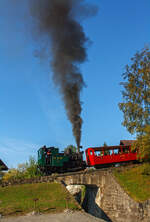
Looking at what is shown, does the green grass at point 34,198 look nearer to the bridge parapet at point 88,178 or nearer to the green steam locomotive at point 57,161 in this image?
the bridge parapet at point 88,178

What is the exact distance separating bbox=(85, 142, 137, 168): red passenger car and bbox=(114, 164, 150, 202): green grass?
56.6 inches

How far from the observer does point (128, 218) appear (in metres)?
17.8

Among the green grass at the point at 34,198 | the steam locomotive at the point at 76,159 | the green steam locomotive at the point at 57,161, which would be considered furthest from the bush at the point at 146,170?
the green grass at the point at 34,198

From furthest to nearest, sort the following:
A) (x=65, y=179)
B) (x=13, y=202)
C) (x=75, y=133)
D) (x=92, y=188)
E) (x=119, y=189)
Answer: (x=75, y=133) < (x=92, y=188) < (x=65, y=179) < (x=119, y=189) < (x=13, y=202)

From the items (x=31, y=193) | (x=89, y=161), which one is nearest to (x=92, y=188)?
(x=89, y=161)

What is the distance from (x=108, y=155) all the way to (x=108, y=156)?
106mm

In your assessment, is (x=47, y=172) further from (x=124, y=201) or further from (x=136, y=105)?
(x=136, y=105)

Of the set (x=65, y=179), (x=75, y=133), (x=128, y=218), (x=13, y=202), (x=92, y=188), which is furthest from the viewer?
(x=75, y=133)

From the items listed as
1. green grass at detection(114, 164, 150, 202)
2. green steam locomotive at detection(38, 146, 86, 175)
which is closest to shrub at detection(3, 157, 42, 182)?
green steam locomotive at detection(38, 146, 86, 175)

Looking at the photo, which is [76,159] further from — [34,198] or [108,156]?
[34,198]

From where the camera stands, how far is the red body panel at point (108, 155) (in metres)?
23.3

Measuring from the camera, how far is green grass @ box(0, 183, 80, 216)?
586 inches

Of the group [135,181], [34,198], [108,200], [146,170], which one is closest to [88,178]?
[108,200]

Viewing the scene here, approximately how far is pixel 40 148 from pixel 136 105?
37.5 ft
